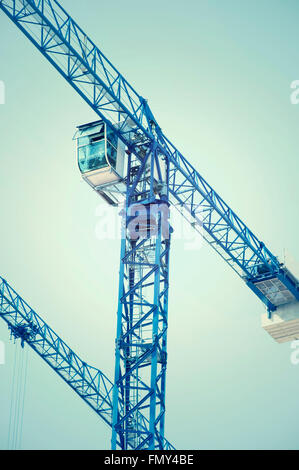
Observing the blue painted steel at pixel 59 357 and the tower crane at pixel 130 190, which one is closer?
the tower crane at pixel 130 190

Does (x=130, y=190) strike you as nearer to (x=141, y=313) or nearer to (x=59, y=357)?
(x=141, y=313)

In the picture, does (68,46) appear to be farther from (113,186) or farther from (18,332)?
(18,332)

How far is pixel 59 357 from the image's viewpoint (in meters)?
53.1

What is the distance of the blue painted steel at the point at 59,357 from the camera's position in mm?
51875

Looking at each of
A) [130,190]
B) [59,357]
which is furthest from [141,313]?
[59,357]

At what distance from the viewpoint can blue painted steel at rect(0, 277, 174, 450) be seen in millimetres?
51875

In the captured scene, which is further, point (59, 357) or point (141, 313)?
point (59, 357)

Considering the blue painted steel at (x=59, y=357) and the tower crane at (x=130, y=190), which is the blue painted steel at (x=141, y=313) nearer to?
the tower crane at (x=130, y=190)

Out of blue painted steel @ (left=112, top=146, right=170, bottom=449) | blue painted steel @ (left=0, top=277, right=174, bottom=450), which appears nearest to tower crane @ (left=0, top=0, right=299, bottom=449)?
blue painted steel @ (left=112, top=146, right=170, bottom=449)

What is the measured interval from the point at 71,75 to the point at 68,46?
1.48 meters

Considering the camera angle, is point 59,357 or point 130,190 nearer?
point 130,190

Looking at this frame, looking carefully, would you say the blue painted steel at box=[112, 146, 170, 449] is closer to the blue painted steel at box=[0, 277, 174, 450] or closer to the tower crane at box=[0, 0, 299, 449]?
the tower crane at box=[0, 0, 299, 449]

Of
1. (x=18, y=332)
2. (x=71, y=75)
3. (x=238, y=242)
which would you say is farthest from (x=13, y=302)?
(x=71, y=75)

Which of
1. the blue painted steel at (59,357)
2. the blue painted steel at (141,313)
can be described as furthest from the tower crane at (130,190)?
the blue painted steel at (59,357)
